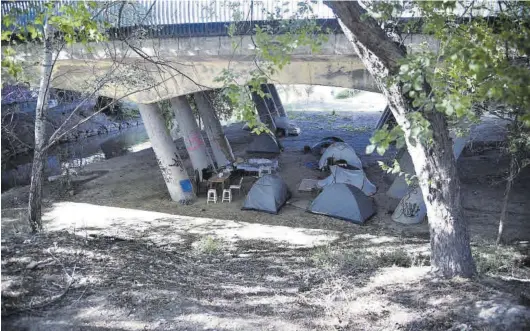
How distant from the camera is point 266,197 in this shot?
53.3ft

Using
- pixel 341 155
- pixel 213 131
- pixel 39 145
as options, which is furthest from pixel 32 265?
pixel 213 131

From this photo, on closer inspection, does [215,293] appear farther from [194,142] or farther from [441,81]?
[194,142]

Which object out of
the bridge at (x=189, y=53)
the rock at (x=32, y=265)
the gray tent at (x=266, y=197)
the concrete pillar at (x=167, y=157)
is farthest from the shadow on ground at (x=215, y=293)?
the concrete pillar at (x=167, y=157)

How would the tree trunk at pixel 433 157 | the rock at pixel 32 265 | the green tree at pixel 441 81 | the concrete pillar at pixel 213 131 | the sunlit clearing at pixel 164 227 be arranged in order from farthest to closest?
the concrete pillar at pixel 213 131 < the sunlit clearing at pixel 164 227 < the rock at pixel 32 265 < the tree trunk at pixel 433 157 < the green tree at pixel 441 81

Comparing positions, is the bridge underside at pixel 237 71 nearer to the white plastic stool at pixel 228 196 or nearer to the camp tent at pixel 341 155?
the white plastic stool at pixel 228 196

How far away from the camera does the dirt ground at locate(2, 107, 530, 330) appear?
5977 mm

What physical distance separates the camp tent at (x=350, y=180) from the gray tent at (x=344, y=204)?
82.4 inches

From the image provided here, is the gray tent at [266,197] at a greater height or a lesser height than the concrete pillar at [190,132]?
lesser

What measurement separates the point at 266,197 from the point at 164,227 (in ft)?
12.6

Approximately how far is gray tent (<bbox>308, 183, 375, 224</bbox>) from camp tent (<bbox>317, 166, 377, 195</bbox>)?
209 cm

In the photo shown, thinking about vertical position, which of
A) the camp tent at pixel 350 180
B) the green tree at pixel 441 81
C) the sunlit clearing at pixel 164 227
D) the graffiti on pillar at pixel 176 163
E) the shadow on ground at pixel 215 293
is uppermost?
the green tree at pixel 441 81

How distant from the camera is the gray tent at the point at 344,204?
598 inches

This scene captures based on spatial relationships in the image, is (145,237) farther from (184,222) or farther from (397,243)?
(397,243)

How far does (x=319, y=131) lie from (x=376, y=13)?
26.1 m
